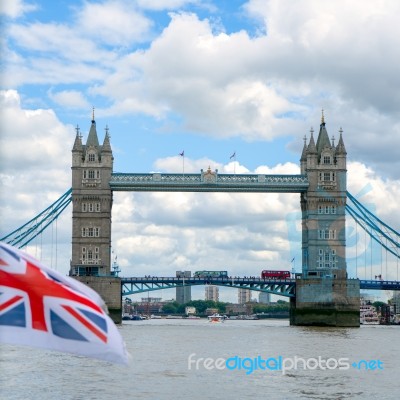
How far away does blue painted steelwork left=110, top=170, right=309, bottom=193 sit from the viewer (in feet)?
321

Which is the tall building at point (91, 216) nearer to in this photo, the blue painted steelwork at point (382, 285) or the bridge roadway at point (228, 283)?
the bridge roadway at point (228, 283)

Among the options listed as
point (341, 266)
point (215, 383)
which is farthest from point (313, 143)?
point (215, 383)

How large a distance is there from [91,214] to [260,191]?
60.9 ft

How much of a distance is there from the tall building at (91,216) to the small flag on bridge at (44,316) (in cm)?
8944

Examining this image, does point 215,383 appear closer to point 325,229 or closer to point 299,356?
point 299,356

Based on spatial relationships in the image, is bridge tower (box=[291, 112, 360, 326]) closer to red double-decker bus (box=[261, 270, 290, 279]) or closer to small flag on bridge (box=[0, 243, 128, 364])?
red double-decker bus (box=[261, 270, 290, 279])

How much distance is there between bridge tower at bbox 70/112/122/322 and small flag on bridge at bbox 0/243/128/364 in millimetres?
88528

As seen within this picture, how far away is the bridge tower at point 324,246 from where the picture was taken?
9744 centimetres

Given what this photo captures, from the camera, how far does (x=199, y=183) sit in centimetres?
9812

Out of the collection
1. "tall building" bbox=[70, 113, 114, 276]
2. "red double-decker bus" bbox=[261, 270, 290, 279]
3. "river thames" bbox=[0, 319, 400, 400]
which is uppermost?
"tall building" bbox=[70, 113, 114, 276]

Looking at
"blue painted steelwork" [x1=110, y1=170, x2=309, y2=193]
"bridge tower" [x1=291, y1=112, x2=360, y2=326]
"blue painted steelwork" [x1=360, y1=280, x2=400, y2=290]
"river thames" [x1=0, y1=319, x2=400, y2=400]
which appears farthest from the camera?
"blue painted steelwork" [x1=360, y1=280, x2=400, y2=290]

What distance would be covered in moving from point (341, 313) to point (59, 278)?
90.1m

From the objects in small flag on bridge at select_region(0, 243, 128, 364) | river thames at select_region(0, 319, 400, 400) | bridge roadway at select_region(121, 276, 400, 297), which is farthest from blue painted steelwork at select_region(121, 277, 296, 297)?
small flag on bridge at select_region(0, 243, 128, 364)

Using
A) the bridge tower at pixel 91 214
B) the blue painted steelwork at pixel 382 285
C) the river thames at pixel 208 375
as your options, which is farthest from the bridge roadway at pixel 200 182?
the river thames at pixel 208 375
